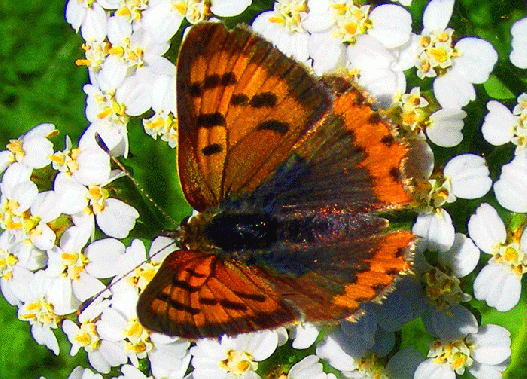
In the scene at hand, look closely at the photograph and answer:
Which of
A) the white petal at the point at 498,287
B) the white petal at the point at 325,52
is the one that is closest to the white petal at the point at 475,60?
the white petal at the point at 325,52

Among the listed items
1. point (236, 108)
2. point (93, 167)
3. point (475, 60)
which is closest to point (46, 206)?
point (93, 167)

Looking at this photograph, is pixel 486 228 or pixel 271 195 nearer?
pixel 271 195

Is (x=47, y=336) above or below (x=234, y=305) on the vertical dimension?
below

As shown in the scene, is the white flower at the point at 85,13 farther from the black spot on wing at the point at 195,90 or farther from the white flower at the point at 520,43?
the white flower at the point at 520,43

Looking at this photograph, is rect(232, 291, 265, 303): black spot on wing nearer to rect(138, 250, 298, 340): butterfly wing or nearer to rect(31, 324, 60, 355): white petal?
rect(138, 250, 298, 340): butterfly wing

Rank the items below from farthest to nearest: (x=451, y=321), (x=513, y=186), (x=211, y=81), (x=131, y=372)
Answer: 1. (x=131, y=372)
2. (x=451, y=321)
3. (x=513, y=186)
4. (x=211, y=81)

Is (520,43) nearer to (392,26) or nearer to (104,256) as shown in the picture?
(392,26)
